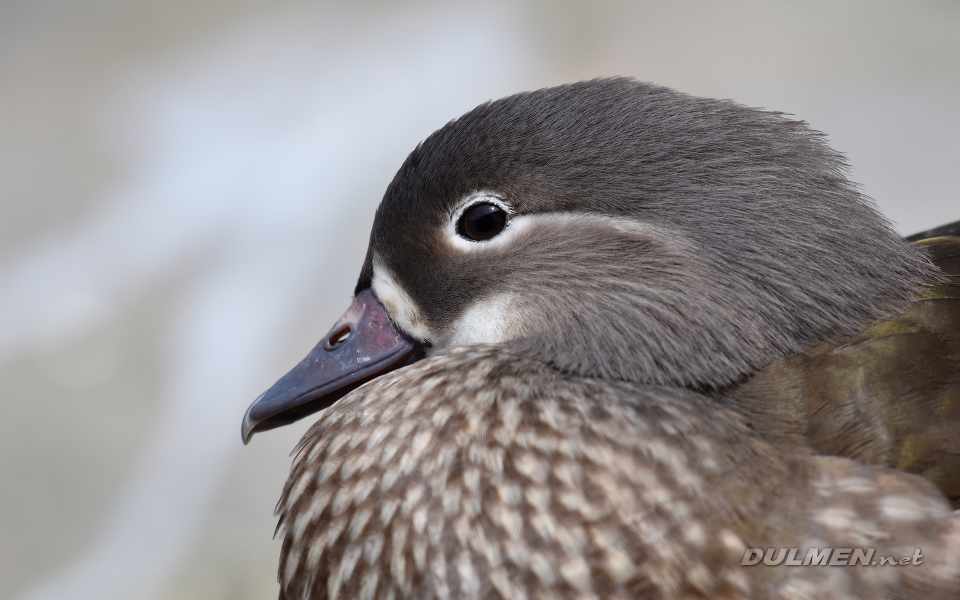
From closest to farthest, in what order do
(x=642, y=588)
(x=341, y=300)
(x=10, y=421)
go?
(x=642, y=588) → (x=10, y=421) → (x=341, y=300)

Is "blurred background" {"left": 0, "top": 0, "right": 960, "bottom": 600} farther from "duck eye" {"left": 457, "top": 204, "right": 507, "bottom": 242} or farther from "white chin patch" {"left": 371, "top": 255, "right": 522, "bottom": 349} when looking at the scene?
"duck eye" {"left": 457, "top": 204, "right": 507, "bottom": 242}

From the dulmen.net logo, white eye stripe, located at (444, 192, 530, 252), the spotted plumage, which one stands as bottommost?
the dulmen.net logo

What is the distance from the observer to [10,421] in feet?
6.53

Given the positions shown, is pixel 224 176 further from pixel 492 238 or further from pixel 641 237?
pixel 641 237

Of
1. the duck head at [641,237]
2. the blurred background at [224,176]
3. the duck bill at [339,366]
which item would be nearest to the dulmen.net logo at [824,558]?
the duck head at [641,237]

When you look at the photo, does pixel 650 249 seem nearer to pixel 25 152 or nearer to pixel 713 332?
pixel 713 332

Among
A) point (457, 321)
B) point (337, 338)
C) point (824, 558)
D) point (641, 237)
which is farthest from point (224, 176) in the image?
point (824, 558)

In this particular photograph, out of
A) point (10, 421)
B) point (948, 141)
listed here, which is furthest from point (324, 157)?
point (948, 141)

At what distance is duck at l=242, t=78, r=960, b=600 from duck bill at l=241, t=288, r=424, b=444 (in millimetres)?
Answer: 53

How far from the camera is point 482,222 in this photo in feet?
2.65

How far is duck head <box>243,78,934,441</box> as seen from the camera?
716mm

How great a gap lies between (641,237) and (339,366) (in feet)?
1.11

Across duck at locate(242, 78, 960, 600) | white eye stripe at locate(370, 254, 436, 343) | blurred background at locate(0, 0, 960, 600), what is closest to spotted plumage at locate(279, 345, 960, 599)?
duck at locate(242, 78, 960, 600)

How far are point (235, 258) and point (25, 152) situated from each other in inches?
28.9
